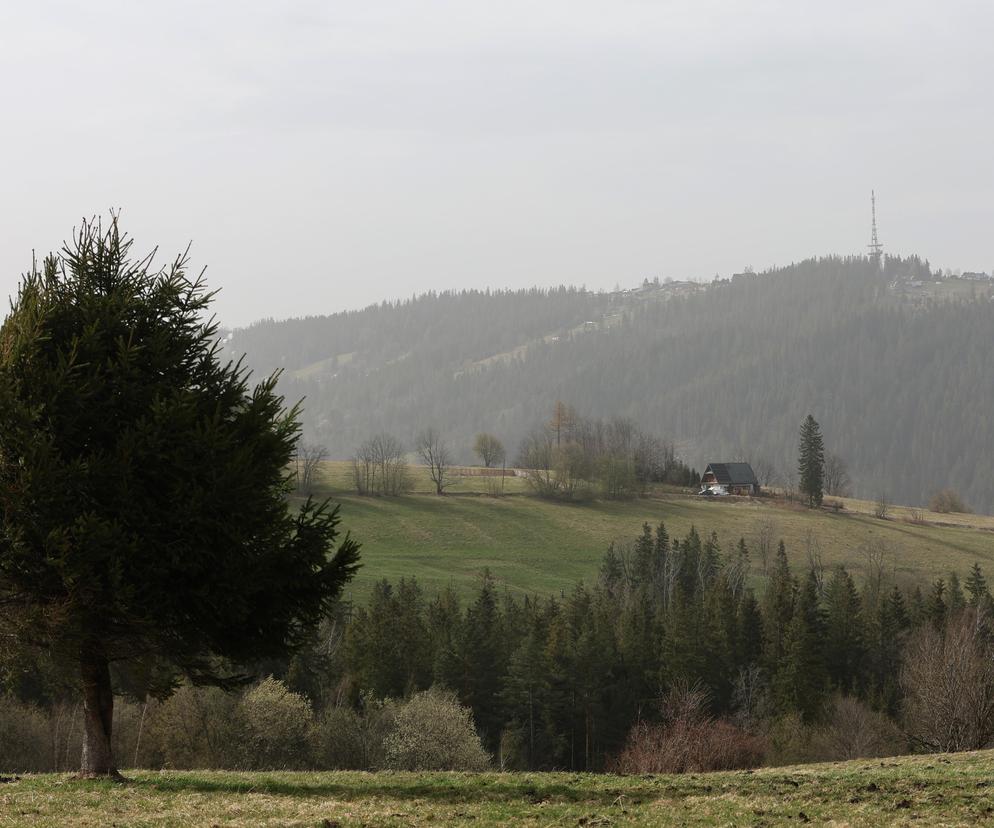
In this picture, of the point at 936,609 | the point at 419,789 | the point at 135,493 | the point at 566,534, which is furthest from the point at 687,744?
the point at 566,534

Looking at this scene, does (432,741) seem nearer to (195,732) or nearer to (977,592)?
(195,732)

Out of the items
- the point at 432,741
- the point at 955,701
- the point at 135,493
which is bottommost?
the point at 432,741

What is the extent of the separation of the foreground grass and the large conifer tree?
293 centimetres

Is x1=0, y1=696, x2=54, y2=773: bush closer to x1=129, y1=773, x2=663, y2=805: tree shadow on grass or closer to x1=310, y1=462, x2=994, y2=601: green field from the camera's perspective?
x1=129, y1=773, x2=663, y2=805: tree shadow on grass

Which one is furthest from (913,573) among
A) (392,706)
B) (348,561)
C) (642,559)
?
(348,561)

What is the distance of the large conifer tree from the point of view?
21750 millimetres

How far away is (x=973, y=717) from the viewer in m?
53.1

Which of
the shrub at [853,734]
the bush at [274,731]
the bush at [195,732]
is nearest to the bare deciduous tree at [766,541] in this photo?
the shrub at [853,734]

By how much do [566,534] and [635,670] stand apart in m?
69.2

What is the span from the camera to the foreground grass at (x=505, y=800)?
62.3ft

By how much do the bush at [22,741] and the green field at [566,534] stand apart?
56306 mm

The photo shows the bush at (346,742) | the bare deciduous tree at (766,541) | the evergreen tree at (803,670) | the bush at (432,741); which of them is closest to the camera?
the bush at (432,741)

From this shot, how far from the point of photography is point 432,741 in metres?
67.4

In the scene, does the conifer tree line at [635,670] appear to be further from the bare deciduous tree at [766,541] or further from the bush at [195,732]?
the bare deciduous tree at [766,541]
